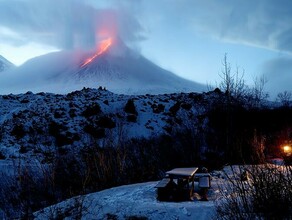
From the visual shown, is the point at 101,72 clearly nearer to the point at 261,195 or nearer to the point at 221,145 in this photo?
the point at 221,145

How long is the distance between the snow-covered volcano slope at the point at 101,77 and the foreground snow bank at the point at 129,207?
51.1 meters

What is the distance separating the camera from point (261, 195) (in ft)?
15.7

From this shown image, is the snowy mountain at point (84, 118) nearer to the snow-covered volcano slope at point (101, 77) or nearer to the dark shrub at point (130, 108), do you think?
the dark shrub at point (130, 108)

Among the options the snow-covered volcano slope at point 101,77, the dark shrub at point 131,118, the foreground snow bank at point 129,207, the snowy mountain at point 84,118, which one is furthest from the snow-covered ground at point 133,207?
the snow-covered volcano slope at point 101,77

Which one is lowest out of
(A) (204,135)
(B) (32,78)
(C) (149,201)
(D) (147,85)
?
(C) (149,201)

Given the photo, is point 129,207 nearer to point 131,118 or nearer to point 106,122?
point 106,122

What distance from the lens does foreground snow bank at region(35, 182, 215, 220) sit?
21.2ft

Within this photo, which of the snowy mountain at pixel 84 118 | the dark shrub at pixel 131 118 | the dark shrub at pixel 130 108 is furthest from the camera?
the dark shrub at pixel 130 108

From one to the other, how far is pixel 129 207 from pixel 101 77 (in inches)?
2651

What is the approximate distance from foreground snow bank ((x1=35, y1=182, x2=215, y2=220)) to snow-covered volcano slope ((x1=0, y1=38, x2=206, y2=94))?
168 feet

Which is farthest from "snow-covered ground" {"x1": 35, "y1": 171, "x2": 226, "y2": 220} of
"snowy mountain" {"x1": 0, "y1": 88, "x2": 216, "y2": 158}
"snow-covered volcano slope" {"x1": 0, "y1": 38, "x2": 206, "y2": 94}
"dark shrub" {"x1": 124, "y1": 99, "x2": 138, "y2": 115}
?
"snow-covered volcano slope" {"x1": 0, "y1": 38, "x2": 206, "y2": 94}

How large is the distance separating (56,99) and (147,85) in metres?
45.7

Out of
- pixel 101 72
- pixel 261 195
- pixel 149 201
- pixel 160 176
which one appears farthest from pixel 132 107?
pixel 101 72

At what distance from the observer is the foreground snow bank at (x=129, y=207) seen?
646 cm
